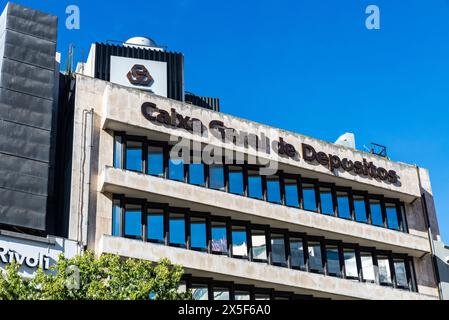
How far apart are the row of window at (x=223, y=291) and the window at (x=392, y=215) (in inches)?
408

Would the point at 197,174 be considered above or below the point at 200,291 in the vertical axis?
above

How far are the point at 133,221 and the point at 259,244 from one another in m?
8.81

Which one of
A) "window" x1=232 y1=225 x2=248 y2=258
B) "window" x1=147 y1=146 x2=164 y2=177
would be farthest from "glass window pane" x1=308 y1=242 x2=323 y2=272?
"window" x1=147 y1=146 x2=164 y2=177

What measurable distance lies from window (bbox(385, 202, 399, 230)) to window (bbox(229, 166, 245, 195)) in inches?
485

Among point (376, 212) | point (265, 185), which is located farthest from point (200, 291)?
point (376, 212)

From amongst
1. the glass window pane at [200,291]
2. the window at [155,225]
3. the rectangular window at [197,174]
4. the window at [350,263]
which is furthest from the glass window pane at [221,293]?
the window at [350,263]

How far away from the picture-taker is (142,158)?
4462 cm

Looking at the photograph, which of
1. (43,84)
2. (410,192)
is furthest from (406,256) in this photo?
(43,84)

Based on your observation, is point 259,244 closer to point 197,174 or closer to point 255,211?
point 255,211

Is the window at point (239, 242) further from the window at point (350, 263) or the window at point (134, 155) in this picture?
the window at point (350, 263)

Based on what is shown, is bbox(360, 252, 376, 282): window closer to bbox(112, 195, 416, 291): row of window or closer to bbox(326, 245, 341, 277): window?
bbox(112, 195, 416, 291): row of window

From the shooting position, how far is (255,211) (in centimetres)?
4647

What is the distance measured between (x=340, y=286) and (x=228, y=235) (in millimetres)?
8263
